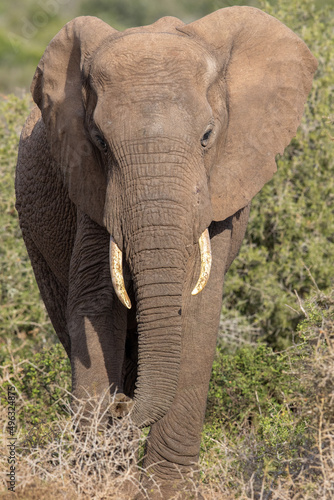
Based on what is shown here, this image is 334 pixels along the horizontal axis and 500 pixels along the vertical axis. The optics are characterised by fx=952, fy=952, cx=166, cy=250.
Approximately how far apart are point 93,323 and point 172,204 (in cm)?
92

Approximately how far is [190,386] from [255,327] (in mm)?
2785

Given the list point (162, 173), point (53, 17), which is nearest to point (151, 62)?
point (162, 173)

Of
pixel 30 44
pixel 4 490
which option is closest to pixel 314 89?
pixel 4 490

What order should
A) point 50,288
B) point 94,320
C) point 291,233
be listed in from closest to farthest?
point 94,320, point 50,288, point 291,233

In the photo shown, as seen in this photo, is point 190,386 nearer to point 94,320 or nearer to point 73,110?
point 94,320

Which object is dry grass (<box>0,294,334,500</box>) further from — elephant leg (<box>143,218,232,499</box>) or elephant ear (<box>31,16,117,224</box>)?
elephant ear (<box>31,16,117,224</box>)

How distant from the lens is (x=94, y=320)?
446cm

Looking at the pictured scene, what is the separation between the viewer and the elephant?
152 inches

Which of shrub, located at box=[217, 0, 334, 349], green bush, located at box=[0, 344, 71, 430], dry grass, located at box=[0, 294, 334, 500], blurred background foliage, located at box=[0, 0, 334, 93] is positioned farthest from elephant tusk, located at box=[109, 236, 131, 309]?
blurred background foliage, located at box=[0, 0, 334, 93]

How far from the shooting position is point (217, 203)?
4.35m

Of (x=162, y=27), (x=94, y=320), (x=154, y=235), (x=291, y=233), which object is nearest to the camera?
(x=154, y=235)

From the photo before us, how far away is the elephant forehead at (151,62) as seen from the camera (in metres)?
3.99

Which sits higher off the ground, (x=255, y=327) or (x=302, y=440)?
(x=302, y=440)

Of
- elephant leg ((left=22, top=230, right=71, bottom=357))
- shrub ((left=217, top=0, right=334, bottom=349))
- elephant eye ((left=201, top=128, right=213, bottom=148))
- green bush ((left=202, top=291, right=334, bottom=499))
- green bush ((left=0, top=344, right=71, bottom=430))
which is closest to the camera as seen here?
green bush ((left=202, top=291, right=334, bottom=499))
